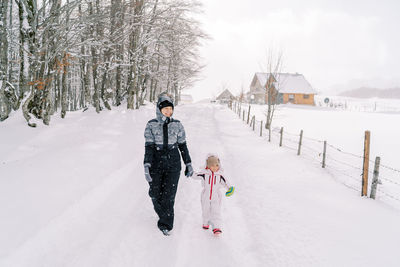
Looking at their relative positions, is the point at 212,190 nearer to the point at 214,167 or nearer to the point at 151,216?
the point at 214,167

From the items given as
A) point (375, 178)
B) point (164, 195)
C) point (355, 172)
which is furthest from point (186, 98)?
point (164, 195)

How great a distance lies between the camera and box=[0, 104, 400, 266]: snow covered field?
10.9 feet

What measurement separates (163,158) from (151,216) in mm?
1255

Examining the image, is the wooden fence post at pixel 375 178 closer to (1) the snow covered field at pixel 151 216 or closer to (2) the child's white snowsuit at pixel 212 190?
(1) the snow covered field at pixel 151 216

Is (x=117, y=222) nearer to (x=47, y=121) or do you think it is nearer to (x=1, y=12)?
(x=47, y=121)

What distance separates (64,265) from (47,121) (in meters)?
7.65

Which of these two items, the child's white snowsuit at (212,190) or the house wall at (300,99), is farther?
the house wall at (300,99)

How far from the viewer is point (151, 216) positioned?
433 cm

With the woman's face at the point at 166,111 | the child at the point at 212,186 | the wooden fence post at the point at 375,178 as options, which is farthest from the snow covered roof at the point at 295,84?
the woman's face at the point at 166,111

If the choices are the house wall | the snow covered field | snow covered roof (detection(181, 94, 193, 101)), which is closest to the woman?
the snow covered field

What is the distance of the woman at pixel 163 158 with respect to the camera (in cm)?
368

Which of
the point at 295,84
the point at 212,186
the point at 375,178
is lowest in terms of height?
the point at 375,178

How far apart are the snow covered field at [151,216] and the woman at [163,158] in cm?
41

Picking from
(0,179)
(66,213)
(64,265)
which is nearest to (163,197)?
(64,265)
